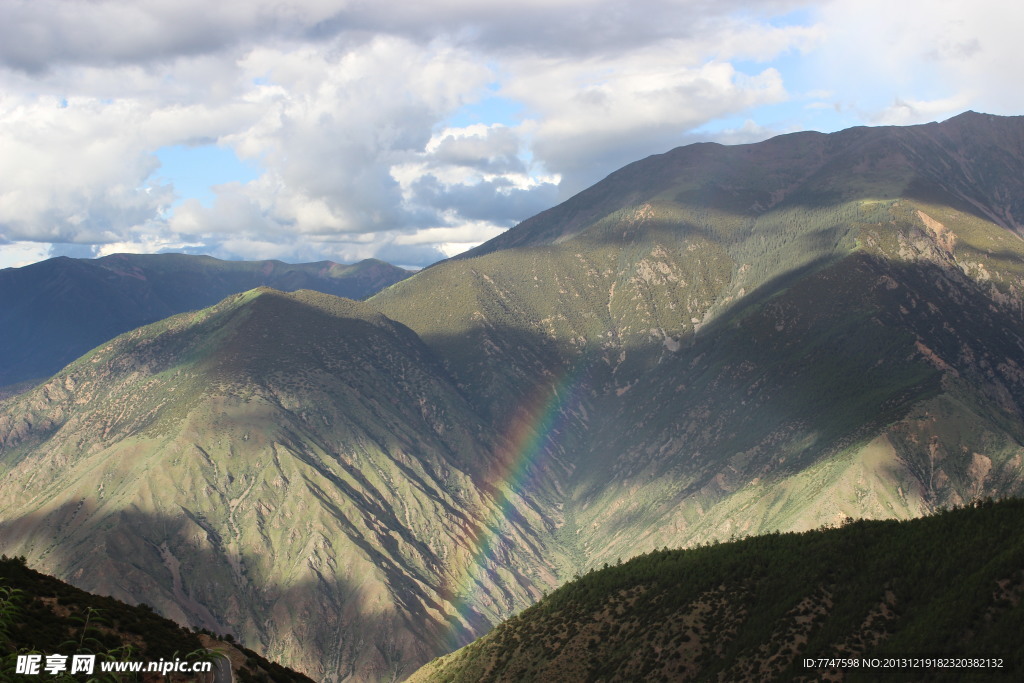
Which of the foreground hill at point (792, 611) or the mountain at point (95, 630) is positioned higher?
the mountain at point (95, 630)

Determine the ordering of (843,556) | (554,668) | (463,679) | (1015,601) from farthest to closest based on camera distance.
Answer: (463,679), (554,668), (843,556), (1015,601)

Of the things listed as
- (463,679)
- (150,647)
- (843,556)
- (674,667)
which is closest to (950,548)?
(843,556)

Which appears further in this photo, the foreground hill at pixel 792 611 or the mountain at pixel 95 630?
the foreground hill at pixel 792 611

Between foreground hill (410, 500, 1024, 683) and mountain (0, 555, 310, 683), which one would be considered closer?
mountain (0, 555, 310, 683)

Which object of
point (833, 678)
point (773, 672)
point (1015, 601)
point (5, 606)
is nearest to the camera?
point (5, 606)

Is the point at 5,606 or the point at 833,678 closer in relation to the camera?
the point at 5,606

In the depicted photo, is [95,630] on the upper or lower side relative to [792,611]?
upper

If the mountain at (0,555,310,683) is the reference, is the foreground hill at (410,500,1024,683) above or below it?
below

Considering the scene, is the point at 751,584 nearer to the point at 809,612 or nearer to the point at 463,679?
the point at 809,612
